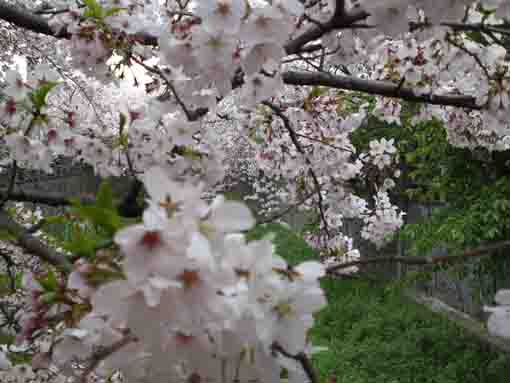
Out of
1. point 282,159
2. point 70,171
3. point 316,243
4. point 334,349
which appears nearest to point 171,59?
point 282,159

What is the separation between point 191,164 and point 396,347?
365 centimetres

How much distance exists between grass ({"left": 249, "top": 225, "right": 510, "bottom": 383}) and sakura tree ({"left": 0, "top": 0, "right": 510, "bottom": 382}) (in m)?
2.32

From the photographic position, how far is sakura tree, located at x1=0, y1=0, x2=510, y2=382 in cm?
56

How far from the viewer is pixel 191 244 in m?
0.51

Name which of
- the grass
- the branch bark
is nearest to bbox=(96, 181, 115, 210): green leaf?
the branch bark

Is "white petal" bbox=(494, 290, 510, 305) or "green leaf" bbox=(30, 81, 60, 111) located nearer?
"white petal" bbox=(494, 290, 510, 305)

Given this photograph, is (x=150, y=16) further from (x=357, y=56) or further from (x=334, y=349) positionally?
(x=334, y=349)

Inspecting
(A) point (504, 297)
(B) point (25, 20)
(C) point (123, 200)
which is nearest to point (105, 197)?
(A) point (504, 297)

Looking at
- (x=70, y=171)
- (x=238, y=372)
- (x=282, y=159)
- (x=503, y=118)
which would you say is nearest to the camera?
(x=238, y=372)

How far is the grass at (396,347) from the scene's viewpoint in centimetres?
403

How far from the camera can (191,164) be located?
1742mm

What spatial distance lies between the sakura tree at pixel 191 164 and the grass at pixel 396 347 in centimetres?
232

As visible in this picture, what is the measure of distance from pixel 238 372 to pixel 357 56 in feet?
5.46

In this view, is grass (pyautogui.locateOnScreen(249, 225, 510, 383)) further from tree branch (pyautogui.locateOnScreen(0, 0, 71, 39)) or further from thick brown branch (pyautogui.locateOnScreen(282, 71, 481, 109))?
tree branch (pyautogui.locateOnScreen(0, 0, 71, 39))
